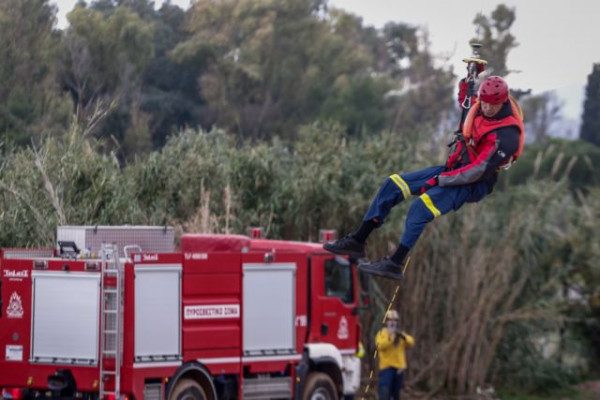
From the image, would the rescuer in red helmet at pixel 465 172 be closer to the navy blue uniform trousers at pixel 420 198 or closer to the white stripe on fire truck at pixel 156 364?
the navy blue uniform trousers at pixel 420 198

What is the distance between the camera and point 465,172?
11047 millimetres

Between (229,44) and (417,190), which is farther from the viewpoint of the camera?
(229,44)

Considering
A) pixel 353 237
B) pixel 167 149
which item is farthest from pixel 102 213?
pixel 353 237

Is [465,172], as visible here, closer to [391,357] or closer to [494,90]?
[494,90]

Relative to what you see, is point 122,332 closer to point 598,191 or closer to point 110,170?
point 110,170

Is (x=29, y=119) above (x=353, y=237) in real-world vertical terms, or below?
above

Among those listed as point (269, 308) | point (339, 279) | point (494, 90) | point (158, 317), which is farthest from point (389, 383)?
point (494, 90)

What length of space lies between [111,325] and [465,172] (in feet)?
29.0

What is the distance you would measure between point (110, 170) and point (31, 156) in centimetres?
145

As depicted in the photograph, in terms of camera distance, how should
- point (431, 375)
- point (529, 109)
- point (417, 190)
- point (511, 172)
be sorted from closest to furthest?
point (417, 190), point (431, 375), point (511, 172), point (529, 109)

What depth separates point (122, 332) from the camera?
18719 mm

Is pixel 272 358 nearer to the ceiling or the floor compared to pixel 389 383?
nearer to the ceiling

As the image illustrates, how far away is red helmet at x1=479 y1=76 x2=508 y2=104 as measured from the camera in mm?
10734

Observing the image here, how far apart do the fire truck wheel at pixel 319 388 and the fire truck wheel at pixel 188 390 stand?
7.86 feet
